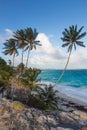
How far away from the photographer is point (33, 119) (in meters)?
25.9

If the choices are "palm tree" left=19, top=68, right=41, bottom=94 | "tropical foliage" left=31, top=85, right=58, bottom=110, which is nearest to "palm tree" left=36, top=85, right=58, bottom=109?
"tropical foliage" left=31, top=85, right=58, bottom=110

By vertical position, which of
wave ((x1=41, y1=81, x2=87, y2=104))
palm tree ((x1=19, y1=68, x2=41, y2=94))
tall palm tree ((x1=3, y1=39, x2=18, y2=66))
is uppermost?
tall palm tree ((x1=3, y1=39, x2=18, y2=66))

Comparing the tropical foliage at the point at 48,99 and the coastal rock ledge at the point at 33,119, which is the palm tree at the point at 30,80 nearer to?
the tropical foliage at the point at 48,99

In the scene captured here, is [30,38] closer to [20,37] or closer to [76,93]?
[20,37]

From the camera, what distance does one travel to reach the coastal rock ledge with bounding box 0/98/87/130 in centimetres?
2382

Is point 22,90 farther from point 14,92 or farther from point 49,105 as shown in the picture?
point 49,105

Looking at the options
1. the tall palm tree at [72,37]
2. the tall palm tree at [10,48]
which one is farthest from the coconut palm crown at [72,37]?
the tall palm tree at [10,48]

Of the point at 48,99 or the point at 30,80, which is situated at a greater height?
the point at 30,80

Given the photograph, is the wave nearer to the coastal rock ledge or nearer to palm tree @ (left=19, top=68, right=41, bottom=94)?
palm tree @ (left=19, top=68, right=41, bottom=94)

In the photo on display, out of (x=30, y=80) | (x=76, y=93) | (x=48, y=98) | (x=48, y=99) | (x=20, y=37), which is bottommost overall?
(x=76, y=93)

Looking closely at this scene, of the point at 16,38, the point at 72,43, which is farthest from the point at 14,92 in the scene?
the point at 16,38

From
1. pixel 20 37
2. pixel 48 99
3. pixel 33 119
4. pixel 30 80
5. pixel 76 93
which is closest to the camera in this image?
pixel 33 119

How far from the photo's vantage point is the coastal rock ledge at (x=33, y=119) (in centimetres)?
2382

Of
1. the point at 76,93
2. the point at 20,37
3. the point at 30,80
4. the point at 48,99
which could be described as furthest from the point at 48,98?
the point at 76,93
